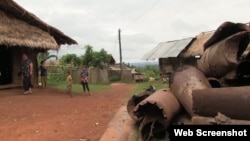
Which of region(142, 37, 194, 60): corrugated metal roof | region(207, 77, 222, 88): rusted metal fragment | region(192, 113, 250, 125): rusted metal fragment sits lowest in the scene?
region(192, 113, 250, 125): rusted metal fragment

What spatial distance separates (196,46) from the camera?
86.8 feet

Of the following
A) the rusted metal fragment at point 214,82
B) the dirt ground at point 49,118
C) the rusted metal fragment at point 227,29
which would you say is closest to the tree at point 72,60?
the dirt ground at point 49,118

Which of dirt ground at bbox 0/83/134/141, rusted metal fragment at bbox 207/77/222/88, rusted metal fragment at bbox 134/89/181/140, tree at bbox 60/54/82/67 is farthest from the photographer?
tree at bbox 60/54/82/67

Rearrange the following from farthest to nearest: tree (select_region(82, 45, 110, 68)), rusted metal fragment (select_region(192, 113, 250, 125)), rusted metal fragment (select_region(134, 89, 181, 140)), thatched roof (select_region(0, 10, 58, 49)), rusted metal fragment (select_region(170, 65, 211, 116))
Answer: tree (select_region(82, 45, 110, 68)) → thatched roof (select_region(0, 10, 58, 49)) → rusted metal fragment (select_region(170, 65, 211, 116)) → rusted metal fragment (select_region(134, 89, 181, 140)) → rusted metal fragment (select_region(192, 113, 250, 125))

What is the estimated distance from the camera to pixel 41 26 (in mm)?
16906

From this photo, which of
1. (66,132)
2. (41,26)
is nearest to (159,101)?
(66,132)

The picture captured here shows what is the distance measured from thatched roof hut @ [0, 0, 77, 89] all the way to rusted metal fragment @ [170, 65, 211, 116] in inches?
370

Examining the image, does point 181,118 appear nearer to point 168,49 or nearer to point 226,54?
point 226,54

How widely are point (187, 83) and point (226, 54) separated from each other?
77cm

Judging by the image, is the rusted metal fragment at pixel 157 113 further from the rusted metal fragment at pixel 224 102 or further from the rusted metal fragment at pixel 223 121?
the rusted metal fragment at pixel 223 121

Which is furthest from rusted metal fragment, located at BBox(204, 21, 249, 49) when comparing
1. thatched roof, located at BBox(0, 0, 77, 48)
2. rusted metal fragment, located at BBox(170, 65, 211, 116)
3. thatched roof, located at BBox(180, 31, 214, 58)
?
thatched roof, located at BBox(180, 31, 214, 58)

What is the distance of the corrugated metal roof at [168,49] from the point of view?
27.4 m

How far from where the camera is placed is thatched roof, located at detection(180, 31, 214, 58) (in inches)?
1015

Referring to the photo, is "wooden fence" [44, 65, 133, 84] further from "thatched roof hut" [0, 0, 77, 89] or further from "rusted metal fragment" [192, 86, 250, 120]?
"rusted metal fragment" [192, 86, 250, 120]
